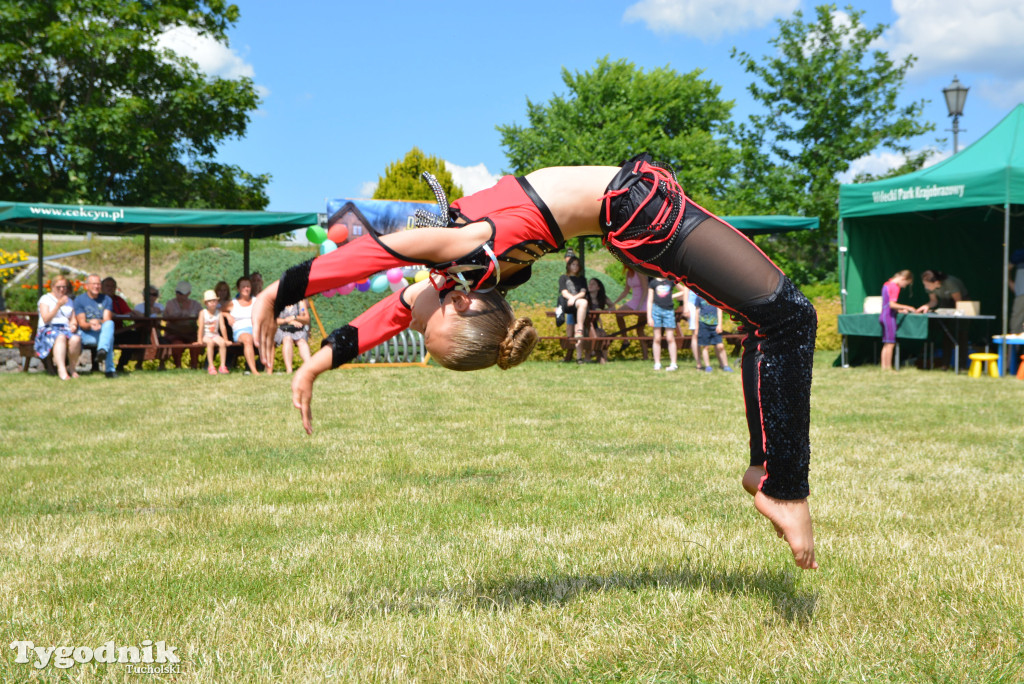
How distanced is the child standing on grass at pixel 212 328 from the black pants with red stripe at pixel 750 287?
519 inches

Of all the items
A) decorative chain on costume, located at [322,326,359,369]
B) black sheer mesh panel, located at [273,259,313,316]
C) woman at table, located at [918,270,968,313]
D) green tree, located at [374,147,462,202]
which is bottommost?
decorative chain on costume, located at [322,326,359,369]

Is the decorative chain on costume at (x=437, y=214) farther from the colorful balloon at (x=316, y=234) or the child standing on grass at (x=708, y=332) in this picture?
the colorful balloon at (x=316, y=234)

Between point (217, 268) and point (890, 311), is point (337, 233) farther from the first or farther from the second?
point (217, 268)

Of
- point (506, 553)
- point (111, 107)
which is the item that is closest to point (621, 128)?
point (111, 107)

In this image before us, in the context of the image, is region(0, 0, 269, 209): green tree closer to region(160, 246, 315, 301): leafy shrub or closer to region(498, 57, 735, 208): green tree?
region(160, 246, 315, 301): leafy shrub

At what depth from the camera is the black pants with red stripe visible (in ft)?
10.7

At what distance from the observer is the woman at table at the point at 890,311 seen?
15539mm

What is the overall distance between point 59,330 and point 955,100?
17.1 metres

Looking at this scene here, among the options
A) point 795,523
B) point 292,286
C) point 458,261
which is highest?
point 458,261

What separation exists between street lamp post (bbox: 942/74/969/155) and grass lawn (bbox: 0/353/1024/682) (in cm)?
1172

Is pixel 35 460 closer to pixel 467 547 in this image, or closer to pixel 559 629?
pixel 467 547

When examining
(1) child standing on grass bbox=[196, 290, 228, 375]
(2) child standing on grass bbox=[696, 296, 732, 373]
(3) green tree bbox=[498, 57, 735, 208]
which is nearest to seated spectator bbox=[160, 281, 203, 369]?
(1) child standing on grass bbox=[196, 290, 228, 375]

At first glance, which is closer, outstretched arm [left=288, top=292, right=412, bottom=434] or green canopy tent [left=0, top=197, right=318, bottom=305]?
outstretched arm [left=288, top=292, right=412, bottom=434]

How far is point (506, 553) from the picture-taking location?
14.5ft
